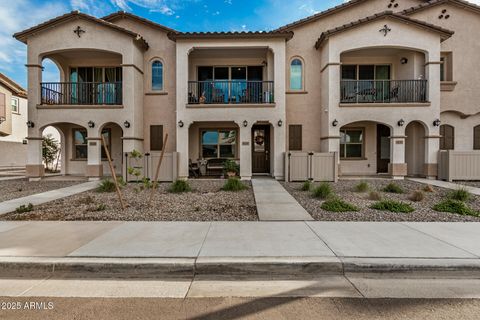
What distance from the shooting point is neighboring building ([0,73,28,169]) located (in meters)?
23.9

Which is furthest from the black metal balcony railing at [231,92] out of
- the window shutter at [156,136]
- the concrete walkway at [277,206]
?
the concrete walkway at [277,206]

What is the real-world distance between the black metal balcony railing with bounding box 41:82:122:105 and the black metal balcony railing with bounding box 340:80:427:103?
12.5 meters

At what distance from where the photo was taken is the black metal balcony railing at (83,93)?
13.8 m

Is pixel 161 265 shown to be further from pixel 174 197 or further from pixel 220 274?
pixel 174 197

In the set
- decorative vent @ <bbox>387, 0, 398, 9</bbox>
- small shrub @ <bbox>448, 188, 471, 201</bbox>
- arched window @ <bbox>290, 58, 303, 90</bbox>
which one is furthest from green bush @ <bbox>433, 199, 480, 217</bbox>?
decorative vent @ <bbox>387, 0, 398, 9</bbox>

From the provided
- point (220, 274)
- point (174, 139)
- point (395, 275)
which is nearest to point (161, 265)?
point (220, 274)

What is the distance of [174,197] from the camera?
348 inches

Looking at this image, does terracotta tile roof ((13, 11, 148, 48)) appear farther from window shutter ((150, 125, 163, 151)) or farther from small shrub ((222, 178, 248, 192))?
small shrub ((222, 178, 248, 192))

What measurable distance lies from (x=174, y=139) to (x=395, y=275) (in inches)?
506

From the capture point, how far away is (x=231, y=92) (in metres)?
14.1

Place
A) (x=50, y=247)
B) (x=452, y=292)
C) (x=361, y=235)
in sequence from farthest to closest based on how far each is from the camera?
A: (x=361, y=235)
(x=50, y=247)
(x=452, y=292)

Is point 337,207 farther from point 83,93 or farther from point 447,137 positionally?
point 83,93

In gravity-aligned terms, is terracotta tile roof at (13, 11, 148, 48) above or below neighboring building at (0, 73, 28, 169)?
above

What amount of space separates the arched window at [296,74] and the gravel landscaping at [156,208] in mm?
7844
